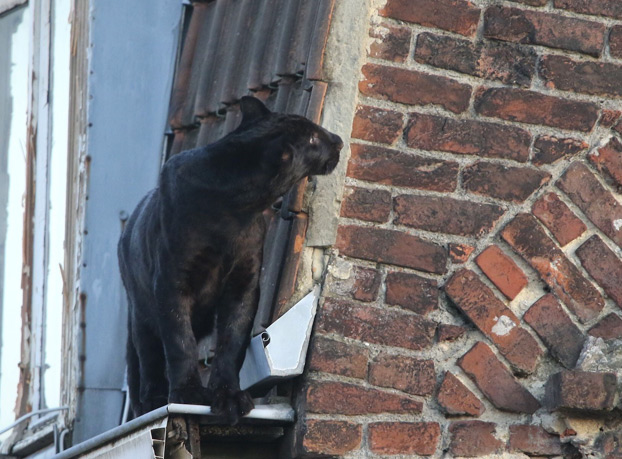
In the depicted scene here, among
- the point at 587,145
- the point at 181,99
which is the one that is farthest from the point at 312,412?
the point at 181,99

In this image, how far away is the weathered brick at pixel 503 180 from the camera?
A: 3.47 m

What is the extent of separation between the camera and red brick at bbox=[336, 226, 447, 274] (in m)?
3.38

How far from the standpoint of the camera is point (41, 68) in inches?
202

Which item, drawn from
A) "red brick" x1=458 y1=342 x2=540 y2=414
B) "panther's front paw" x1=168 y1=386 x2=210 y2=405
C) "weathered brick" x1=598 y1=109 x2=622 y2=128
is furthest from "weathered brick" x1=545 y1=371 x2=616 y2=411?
"panther's front paw" x1=168 y1=386 x2=210 y2=405

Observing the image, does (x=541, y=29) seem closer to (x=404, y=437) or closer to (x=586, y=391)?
(x=586, y=391)

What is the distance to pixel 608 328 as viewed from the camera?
342 centimetres

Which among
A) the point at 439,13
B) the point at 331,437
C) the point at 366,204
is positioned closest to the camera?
the point at 331,437

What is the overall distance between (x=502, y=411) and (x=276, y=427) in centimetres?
67

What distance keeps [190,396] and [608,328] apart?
4.17 feet

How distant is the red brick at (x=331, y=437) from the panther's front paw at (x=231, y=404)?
7.5 inches

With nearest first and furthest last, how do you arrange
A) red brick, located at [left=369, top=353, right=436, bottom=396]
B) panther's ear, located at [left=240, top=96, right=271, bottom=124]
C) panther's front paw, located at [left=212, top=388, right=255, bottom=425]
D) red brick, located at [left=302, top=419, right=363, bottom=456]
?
panther's front paw, located at [left=212, top=388, right=255, bottom=425] → red brick, located at [left=302, top=419, right=363, bottom=456] → red brick, located at [left=369, top=353, right=436, bottom=396] → panther's ear, located at [left=240, top=96, right=271, bottom=124]

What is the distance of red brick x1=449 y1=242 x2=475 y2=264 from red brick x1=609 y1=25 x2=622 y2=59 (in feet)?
2.61

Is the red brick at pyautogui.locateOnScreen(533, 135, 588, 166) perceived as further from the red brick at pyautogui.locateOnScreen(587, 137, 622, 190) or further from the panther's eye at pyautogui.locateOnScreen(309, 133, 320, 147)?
the panther's eye at pyautogui.locateOnScreen(309, 133, 320, 147)

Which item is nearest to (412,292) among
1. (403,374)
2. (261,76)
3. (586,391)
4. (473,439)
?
(403,374)
